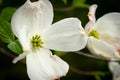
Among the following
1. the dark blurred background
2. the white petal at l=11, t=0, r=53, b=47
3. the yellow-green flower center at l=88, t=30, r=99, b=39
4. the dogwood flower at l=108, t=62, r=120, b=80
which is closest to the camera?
the white petal at l=11, t=0, r=53, b=47

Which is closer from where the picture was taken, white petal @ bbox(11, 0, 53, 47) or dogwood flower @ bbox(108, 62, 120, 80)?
white petal @ bbox(11, 0, 53, 47)

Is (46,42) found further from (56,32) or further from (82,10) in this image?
(82,10)

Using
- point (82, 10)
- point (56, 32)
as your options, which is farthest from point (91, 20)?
point (82, 10)

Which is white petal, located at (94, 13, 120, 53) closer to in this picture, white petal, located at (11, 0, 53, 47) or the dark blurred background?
white petal, located at (11, 0, 53, 47)

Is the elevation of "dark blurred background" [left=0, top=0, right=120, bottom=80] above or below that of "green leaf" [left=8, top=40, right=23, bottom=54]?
below

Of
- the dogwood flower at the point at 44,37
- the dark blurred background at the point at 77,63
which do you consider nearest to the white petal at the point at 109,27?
the dogwood flower at the point at 44,37

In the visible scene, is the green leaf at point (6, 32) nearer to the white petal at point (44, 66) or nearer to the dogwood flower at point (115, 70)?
the white petal at point (44, 66)

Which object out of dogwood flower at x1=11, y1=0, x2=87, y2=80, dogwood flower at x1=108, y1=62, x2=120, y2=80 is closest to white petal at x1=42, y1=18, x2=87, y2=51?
dogwood flower at x1=11, y1=0, x2=87, y2=80
